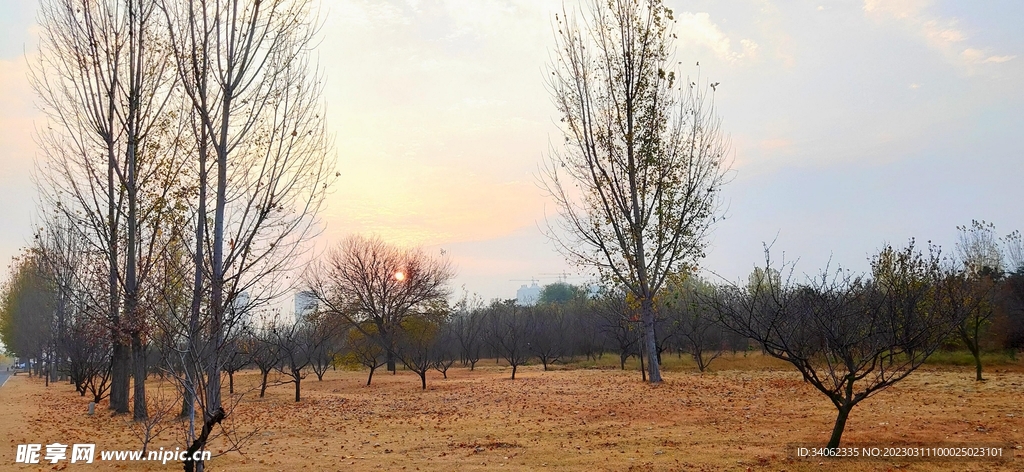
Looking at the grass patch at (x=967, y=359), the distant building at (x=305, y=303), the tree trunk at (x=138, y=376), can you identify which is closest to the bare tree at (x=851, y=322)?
the grass patch at (x=967, y=359)

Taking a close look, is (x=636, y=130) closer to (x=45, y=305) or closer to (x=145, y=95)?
(x=145, y=95)

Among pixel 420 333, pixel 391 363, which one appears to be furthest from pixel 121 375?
pixel 391 363

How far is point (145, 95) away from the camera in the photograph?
12.1 m

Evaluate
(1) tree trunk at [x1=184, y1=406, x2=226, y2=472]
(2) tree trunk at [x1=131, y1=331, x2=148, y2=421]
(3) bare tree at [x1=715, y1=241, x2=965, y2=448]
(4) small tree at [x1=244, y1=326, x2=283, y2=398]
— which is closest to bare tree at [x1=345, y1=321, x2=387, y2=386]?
(4) small tree at [x1=244, y1=326, x2=283, y2=398]

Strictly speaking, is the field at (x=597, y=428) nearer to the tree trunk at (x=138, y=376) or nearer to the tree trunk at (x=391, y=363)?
the tree trunk at (x=138, y=376)

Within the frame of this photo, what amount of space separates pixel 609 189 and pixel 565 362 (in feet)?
69.0

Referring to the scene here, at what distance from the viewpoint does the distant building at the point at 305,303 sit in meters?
31.6

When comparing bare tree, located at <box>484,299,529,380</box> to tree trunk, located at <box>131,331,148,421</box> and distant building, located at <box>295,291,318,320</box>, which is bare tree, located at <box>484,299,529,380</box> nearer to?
distant building, located at <box>295,291,318,320</box>

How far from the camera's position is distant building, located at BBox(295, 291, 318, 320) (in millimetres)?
31562

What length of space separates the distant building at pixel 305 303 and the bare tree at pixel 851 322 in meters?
22.3

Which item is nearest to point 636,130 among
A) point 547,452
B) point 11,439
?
point 547,452

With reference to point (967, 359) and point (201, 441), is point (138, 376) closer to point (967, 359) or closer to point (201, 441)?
point (201, 441)

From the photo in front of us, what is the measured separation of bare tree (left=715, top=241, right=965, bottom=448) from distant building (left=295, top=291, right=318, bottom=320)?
22.3m

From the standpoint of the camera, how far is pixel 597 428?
9.13 metres
